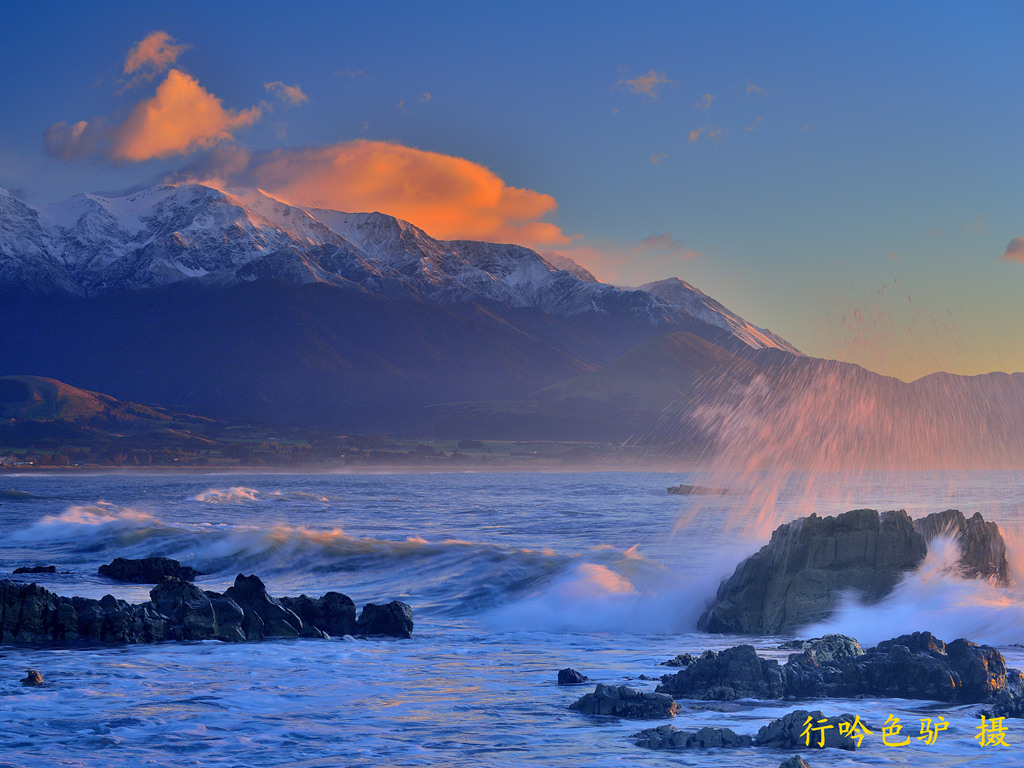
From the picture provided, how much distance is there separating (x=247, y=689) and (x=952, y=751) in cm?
1297

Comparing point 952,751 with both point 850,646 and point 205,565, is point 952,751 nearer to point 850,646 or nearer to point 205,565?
point 850,646

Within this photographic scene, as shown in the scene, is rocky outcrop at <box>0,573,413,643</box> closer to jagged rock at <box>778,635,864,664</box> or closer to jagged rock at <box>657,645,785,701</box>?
jagged rock at <box>657,645,785,701</box>

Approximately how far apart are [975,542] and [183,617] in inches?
882

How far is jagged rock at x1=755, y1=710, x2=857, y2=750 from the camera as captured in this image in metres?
14.9

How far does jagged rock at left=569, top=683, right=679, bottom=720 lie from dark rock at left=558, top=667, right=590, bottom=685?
84.4 inches

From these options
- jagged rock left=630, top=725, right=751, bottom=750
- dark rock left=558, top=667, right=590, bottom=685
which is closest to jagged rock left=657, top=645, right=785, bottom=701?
dark rock left=558, top=667, right=590, bottom=685

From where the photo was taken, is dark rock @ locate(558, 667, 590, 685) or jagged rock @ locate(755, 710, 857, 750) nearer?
jagged rock @ locate(755, 710, 857, 750)

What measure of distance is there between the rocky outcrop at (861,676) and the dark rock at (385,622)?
32.4 feet

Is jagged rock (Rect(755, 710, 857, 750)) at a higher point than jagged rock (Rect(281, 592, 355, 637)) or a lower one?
lower

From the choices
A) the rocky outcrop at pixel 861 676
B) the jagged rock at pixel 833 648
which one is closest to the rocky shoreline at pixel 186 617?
the rocky outcrop at pixel 861 676

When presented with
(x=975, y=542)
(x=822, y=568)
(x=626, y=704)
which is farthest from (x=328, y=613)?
(x=975, y=542)

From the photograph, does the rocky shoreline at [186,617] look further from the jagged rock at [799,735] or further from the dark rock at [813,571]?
the jagged rock at [799,735]

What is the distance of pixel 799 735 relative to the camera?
15.0 metres

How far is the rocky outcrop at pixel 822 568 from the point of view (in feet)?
84.6
